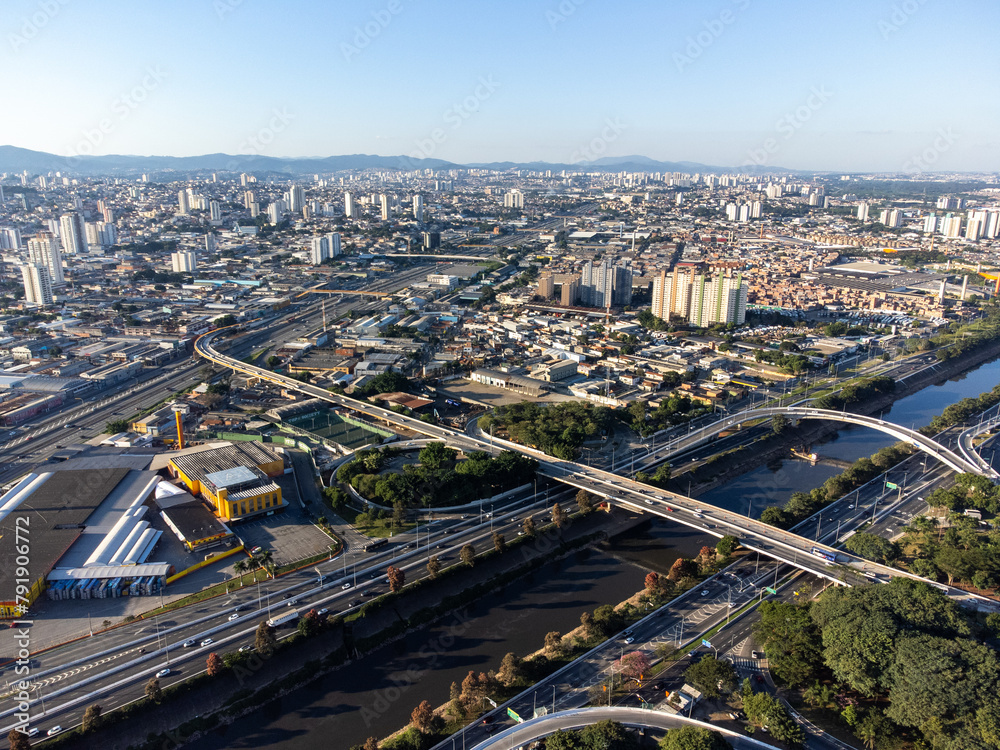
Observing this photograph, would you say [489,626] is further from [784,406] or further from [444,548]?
[784,406]

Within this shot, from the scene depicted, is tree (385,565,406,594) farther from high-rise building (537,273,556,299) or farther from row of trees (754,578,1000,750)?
high-rise building (537,273,556,299)

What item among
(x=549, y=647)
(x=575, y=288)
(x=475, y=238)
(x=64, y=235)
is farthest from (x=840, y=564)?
(x=64, y=235)

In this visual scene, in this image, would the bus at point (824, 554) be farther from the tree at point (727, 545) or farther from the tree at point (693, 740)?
the tree at point (693, 740)

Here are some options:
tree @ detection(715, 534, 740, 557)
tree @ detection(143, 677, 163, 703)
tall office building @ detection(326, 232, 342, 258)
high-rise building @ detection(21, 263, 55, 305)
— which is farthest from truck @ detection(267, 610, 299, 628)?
tall office building @ detection(326, 232, 342, 258)

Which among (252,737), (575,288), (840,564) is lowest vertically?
(252,737)

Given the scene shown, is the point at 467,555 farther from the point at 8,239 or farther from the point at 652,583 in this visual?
the point at 8,239

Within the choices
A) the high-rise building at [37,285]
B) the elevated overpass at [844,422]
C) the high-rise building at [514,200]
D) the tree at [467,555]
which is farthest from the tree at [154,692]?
the high-rise building at [514,200]
